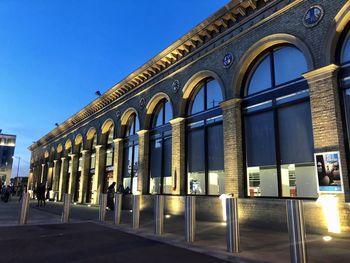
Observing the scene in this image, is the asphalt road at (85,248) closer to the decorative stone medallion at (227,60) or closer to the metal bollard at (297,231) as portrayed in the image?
the metal bollard at (297,231)

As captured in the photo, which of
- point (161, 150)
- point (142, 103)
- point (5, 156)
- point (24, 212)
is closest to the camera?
point (24, 212)

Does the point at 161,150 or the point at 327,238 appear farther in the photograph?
the point at 161,150

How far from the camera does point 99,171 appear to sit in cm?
2286

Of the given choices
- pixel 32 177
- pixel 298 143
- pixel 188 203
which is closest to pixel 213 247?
pixel 188 203

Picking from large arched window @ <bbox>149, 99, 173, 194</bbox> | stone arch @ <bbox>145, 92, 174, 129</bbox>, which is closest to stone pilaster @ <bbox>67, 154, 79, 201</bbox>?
large arched window @ <bbox>149, 99, 173, 194</bbox>

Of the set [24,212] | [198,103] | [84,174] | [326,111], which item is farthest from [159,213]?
[84,174]

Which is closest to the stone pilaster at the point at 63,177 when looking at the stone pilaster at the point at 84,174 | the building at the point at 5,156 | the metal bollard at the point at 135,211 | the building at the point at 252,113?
the stone pilaster at the point at 84,174

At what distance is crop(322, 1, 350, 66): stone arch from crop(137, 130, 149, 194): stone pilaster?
11.2 m

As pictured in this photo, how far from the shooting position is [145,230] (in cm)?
933

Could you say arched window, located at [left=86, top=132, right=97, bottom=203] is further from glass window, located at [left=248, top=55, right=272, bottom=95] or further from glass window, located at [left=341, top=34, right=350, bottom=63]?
glass window, located at [left=341, top=34, right=350, bottom=63]

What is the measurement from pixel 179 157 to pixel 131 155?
5.87m

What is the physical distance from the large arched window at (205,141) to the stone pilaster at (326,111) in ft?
15.2

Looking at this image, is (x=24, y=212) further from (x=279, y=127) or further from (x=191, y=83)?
(x=279, y=127)

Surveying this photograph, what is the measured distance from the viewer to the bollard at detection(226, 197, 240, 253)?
Result: 6215mm
